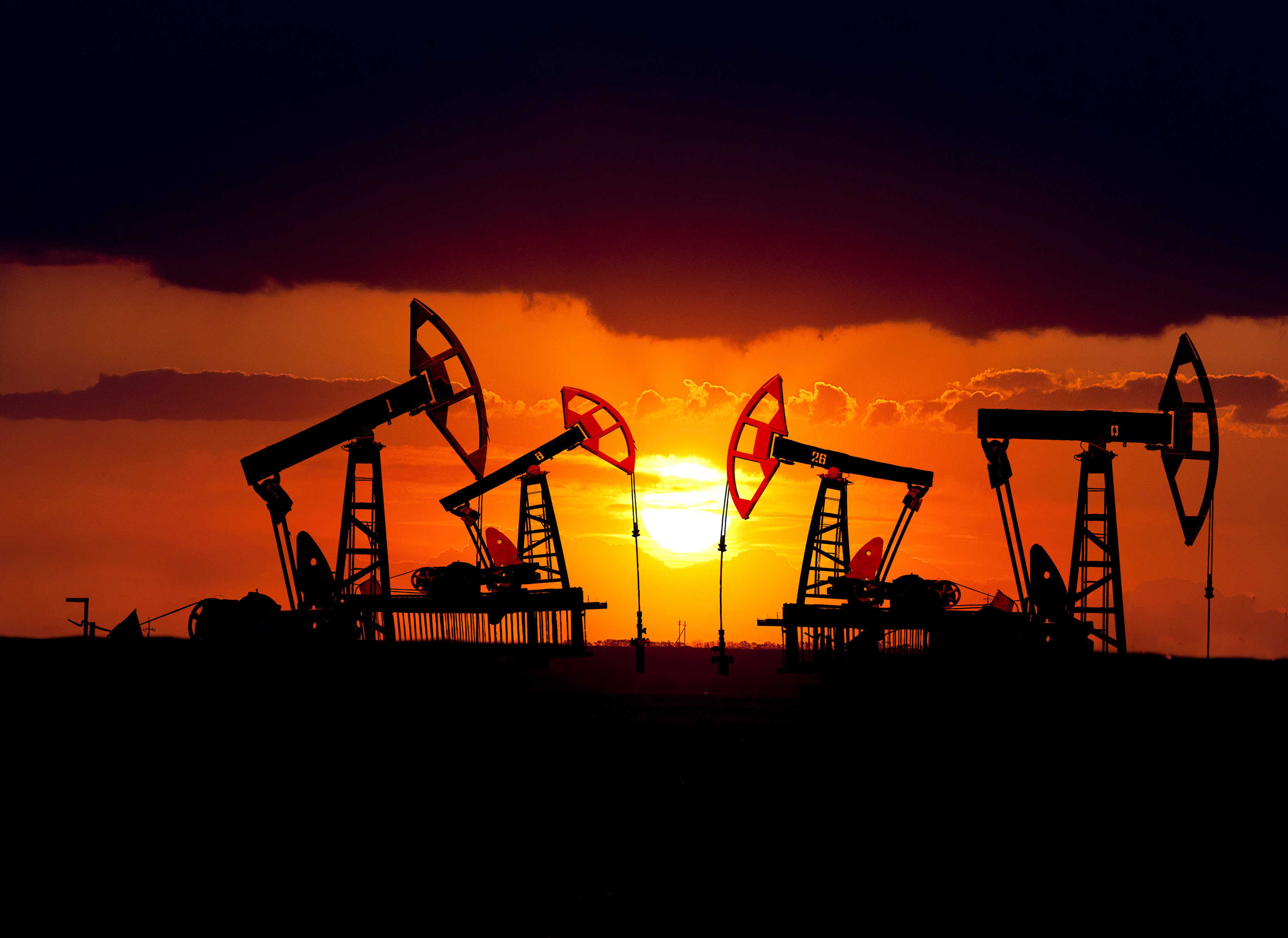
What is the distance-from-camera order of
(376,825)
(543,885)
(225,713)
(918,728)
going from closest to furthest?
(543,885) → (376,825) → (225,713) → (918,728)

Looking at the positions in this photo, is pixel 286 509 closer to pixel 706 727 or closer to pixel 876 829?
pixel 876 829

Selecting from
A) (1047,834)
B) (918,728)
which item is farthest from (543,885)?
(918,728)

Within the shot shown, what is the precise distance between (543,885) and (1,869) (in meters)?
9.03

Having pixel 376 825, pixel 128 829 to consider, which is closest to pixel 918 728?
pixel 376 825

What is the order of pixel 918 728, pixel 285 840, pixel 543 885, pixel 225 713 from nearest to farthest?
pixel 543 885, pixel 285 840, pixel 225 713, pixel 918 728

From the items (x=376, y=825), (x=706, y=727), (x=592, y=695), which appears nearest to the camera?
(x=376, y=825)

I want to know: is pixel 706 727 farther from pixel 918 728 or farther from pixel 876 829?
pixel 876 829

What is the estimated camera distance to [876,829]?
75.3ft

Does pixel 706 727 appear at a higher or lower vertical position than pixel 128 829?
lower

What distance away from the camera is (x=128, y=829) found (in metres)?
21.5

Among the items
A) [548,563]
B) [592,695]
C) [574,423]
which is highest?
[574,423]

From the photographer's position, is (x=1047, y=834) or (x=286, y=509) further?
(x=286, y=509)

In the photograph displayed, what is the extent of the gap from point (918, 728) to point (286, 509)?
2180cm

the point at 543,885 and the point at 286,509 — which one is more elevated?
the point at 286,509
